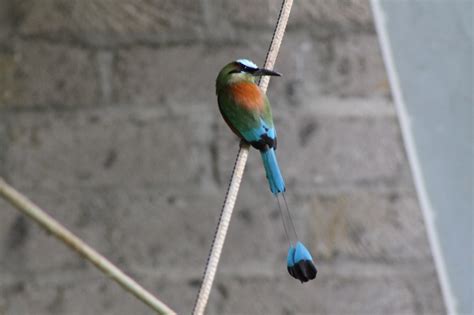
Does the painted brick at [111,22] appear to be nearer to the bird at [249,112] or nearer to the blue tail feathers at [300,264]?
the bird at [249,112]

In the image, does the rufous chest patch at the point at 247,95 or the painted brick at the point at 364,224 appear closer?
the rufous chest patch at the point at 247,95

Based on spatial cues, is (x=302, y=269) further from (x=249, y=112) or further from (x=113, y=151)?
(x=113, y=151)

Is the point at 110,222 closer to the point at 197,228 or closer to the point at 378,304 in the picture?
the point at 197,228

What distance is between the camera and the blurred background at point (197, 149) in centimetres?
147

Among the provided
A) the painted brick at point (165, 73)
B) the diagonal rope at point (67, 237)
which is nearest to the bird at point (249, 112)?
the diagonal rope at point (67, 237)

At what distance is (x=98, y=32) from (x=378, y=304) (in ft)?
2.17

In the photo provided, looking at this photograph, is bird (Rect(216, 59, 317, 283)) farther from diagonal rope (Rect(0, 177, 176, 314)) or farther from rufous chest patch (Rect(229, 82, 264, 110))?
diagonal rope (Rect(0, 177, 176, 314))

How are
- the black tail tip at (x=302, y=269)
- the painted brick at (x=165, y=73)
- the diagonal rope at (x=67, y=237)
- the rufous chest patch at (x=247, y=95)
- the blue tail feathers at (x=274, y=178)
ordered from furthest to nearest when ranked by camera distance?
the painted brick at (x=165, y=73)
the rufous chest patch at (x=247, y=95)
the blue tail feathers at (x=274, y=178)
the black tail tip at (x=302, y=269)
the diagonal rope at (x=67, y=237)

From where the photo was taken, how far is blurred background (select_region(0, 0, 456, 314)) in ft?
4.81

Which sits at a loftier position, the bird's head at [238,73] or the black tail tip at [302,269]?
the bird's head at [238,73]

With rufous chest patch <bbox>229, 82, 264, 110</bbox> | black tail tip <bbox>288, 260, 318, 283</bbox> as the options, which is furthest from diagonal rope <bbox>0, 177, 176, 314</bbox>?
rufous chest patch <bbox>229, 82, 264, 110</bbox>

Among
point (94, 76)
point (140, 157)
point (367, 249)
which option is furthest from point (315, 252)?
point (94, 76)

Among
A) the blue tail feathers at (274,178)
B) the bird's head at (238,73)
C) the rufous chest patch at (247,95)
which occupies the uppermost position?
the bird's head at (238,73)

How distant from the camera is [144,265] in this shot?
148 centimetres
